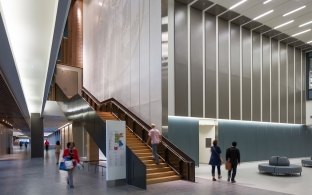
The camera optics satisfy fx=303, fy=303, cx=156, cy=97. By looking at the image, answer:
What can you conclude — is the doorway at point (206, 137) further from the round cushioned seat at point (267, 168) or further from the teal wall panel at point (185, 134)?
the round cushioned seat at point (267, 168)

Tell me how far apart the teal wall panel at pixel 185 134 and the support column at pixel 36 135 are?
1438 centimetres

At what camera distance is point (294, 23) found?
17.8 metres

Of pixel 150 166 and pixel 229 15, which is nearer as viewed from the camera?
pixel 150 166

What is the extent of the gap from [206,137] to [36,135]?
574 inches

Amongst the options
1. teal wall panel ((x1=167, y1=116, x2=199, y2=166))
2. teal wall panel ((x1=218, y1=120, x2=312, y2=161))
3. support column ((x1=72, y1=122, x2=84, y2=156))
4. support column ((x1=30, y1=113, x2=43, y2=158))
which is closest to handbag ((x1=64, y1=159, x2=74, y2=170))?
teal wall panel ((x1=167, y1=116, x2=199, y2=166))

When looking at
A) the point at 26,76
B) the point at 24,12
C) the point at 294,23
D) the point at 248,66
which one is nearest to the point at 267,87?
the point at 248,66

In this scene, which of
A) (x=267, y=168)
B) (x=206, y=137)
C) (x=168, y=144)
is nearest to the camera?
(x=168, y=144)

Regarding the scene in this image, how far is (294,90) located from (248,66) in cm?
603

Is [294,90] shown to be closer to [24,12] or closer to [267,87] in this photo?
[267,87]

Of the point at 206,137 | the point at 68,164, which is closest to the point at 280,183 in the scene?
the point at 206,137

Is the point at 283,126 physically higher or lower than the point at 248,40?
lower

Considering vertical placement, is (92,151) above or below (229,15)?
below

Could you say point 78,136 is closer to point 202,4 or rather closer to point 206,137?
point 206,137

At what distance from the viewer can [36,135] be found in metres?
24.5
